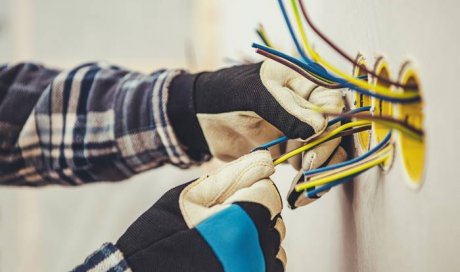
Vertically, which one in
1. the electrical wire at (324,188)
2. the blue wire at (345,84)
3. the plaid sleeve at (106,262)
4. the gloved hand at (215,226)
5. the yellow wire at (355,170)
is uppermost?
the blue wire at (345,84)

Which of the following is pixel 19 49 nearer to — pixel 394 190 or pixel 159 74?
pixel 159 74

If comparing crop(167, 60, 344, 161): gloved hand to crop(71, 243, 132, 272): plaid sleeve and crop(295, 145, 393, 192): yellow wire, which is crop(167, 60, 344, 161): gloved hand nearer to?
crop(295, 145, 393, 192): yellow wire

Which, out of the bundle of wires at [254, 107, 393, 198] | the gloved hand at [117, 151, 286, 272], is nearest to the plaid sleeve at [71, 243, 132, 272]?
the gloved hand at [117, 151, 286, 272]

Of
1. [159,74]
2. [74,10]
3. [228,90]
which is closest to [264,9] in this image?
[159,74]

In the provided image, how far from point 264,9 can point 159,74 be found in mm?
369

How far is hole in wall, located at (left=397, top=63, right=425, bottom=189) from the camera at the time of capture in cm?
34

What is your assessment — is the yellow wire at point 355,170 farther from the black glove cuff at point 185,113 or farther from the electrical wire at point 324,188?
the black glove cuff at point 185,113

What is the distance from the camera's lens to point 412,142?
1.17 feet

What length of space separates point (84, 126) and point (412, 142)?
1.42 feet

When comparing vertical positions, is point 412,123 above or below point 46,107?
above

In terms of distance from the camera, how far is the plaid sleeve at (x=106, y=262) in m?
0.41

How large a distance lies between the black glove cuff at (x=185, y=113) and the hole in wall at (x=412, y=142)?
10.7 inches

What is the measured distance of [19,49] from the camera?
170 centimetres

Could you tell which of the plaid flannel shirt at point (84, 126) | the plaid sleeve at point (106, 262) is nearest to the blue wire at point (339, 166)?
the plaid sleeve at point (106, 262)
